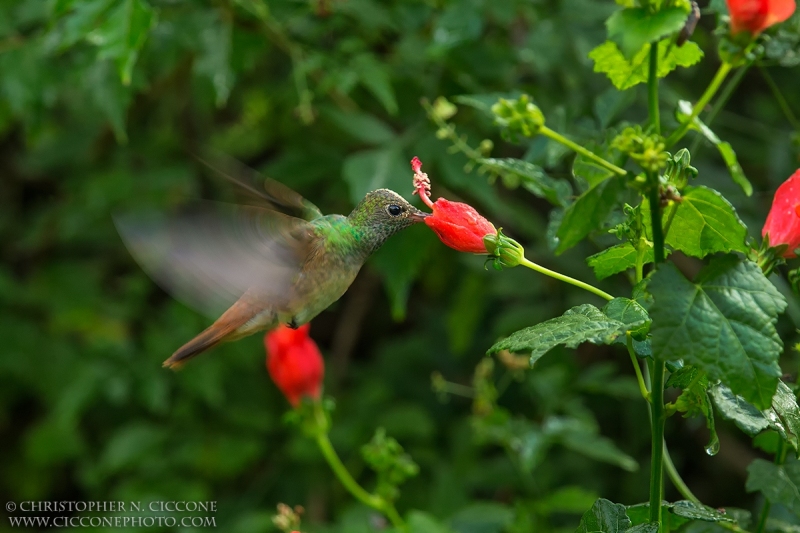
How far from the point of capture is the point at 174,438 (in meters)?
2.61

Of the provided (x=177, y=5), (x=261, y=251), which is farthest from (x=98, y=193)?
(x=261, y=251)

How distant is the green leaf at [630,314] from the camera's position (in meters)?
0.82

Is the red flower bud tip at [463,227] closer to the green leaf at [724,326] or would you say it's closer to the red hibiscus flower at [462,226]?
the red hibiscus flower at [462,226]

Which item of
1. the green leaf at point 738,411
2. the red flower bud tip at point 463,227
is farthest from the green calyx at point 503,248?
the green leaf at point 738,411

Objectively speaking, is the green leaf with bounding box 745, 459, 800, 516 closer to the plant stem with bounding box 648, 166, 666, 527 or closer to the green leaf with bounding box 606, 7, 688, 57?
the plant stem with bounding box 648, 166, 666, 527

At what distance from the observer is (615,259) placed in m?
0.97

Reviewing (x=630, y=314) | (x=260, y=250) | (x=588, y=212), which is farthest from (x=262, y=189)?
(x=630, y=314)

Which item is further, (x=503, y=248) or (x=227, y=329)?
(x=227, y=329)

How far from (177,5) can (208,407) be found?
1222mm

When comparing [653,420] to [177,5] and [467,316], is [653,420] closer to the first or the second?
[467,316]

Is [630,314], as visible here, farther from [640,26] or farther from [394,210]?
[394,210]

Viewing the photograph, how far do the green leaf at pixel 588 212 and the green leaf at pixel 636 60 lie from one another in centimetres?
13

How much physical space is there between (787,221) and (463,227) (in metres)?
0.36

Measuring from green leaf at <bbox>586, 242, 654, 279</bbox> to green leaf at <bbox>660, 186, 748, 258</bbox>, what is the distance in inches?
1.6
